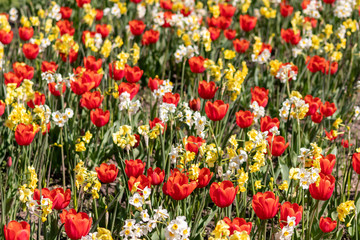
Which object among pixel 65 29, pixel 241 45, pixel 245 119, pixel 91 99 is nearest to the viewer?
pixel 245 119

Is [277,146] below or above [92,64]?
below

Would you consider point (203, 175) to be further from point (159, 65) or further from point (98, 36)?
point (159, 65)

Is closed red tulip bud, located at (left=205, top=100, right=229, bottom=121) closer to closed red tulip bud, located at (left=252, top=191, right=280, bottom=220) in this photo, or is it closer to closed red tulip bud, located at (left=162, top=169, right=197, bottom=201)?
closed red tulip bud, located at (left=162, top=169, right=197, bottom=201)

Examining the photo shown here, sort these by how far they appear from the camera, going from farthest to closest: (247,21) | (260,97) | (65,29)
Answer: (247,21), (65,29), (260,97)

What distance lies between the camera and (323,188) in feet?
9.12

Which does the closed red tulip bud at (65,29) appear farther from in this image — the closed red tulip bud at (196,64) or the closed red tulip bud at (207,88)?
the closed red tulip bud at (207,88)

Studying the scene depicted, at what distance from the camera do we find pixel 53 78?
12.2 feet

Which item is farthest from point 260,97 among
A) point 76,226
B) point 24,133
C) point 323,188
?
point 76,226

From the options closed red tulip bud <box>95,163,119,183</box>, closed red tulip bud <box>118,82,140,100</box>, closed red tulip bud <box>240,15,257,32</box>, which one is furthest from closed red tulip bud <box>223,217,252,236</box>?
closed red tulip bud <box>240,15,257,32</box>

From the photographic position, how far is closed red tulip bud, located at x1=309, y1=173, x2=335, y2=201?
9.08ft

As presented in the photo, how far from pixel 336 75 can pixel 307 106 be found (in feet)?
6.59

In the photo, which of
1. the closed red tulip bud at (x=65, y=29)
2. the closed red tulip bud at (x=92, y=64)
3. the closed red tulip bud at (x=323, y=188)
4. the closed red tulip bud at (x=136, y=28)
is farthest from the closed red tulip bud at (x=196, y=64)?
the closed red tulip bud at (x=323, y=188)

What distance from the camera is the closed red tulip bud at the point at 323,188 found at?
277 cm

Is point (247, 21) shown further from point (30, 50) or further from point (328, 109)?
point (30, 50)
